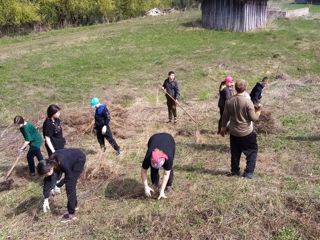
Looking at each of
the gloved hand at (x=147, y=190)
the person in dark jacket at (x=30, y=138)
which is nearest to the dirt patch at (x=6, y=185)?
the person in dark jacket at (x=30, y=138)

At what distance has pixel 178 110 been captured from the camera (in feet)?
45.3

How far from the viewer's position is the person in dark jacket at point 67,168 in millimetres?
A: 6817

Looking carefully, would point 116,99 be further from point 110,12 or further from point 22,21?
point 110,12

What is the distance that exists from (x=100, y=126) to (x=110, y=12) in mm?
39072

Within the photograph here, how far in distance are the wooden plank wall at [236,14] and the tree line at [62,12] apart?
699 inches

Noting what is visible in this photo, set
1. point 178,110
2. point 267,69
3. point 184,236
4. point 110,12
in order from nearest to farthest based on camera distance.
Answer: point 184,236 < point 178,110 < point 267,69 < point 110,12

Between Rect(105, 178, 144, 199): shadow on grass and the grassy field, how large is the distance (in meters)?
0.03

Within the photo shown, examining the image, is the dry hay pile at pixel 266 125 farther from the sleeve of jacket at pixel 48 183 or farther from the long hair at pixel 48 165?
the long hair at pixel 48 165

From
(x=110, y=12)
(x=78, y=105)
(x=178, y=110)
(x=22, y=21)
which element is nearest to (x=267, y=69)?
(x=178, y=110)

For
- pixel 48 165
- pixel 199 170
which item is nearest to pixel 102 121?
pixel 199 170

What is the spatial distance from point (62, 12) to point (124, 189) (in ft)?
123

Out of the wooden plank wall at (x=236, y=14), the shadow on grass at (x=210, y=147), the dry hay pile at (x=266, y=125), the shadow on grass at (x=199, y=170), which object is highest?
the wooden plank wall at (x=236, y=14)

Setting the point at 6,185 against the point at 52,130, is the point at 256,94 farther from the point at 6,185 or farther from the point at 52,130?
the point at 6,185

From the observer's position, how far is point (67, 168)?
7.07 metres
